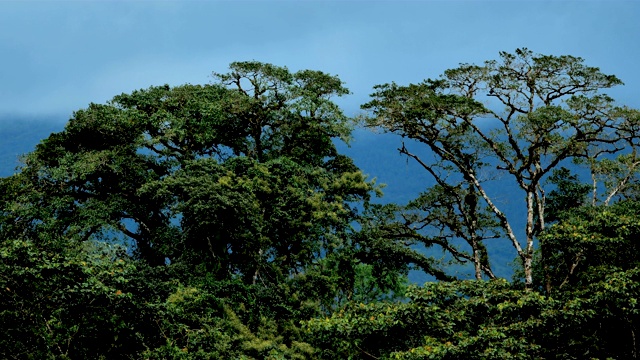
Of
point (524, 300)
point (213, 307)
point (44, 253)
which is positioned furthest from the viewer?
point (213, 307)

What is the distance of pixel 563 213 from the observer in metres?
22.2

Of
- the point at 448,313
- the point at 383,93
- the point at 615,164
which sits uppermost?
the point at 383,93

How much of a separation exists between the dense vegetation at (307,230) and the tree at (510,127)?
0.08 metres

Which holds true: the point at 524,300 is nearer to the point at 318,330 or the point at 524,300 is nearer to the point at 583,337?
the point at 583,337

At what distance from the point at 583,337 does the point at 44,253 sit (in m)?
12.7

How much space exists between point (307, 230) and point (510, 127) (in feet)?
28.8

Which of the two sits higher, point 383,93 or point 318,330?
point 383,93

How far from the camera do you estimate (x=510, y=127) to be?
70.2ft

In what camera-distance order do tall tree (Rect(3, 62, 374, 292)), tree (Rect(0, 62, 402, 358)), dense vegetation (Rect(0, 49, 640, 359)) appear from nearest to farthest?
dense vegetation (Rect(0, 49, 640, 359)), tree (Rect(0, 62, 402, 358)), tall tree (Rect(3, 62, 374, 292))

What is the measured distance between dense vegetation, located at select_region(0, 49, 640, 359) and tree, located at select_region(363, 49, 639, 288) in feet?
0.27

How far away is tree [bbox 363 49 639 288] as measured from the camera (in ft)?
66.5

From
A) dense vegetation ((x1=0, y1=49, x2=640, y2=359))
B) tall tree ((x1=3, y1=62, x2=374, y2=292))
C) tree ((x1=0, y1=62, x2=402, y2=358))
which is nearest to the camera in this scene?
dense vegetation ((x1=0, y1=49, x2=640, y2=359))

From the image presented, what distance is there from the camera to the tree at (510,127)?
66.5 feet

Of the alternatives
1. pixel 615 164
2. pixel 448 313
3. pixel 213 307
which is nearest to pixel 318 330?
pixel 448 313
